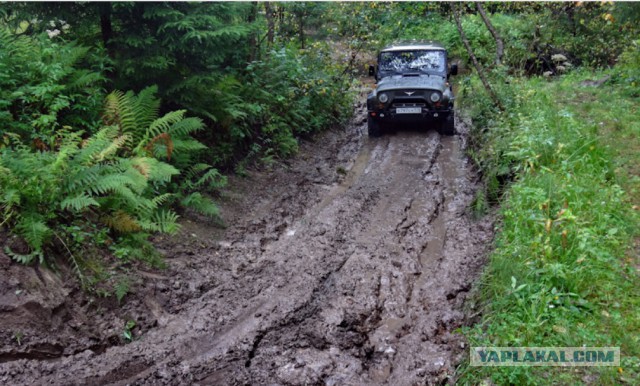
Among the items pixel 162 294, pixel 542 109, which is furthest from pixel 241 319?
pixel 542 109

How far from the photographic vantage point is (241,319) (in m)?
4.79

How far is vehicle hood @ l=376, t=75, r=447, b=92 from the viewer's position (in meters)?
10.5

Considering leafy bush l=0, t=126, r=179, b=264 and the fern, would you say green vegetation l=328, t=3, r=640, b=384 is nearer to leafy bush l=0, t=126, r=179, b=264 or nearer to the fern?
leafy bush l=0, t=126, r=179, b=264

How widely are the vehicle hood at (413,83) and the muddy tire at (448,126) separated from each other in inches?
26.6

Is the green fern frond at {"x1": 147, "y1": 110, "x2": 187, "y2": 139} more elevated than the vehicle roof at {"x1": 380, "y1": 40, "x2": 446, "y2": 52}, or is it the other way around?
the vehicle roof at {"x1": 380, "y1": 40, "x2": 446, "y2": 52}

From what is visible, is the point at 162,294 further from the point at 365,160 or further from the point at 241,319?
the point at 365,160

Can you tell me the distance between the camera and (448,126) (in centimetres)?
1095

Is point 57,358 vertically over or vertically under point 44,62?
under

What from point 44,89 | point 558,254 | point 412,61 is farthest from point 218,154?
point 412,61

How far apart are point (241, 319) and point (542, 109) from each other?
7007 mm

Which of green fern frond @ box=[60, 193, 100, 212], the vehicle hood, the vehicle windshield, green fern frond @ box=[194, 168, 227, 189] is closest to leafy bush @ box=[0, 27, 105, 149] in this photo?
green fern frond @ box=[60, 193, 100, 212]

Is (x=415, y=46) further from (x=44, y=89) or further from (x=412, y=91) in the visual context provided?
(x=44, y=89)

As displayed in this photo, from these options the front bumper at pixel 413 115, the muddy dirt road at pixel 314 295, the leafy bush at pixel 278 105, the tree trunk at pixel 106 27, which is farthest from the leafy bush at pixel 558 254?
the tree trunk at pixel 106 27

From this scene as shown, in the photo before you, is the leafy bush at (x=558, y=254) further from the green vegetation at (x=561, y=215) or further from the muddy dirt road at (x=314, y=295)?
the muddy dirt road at (x=314, y=295)
